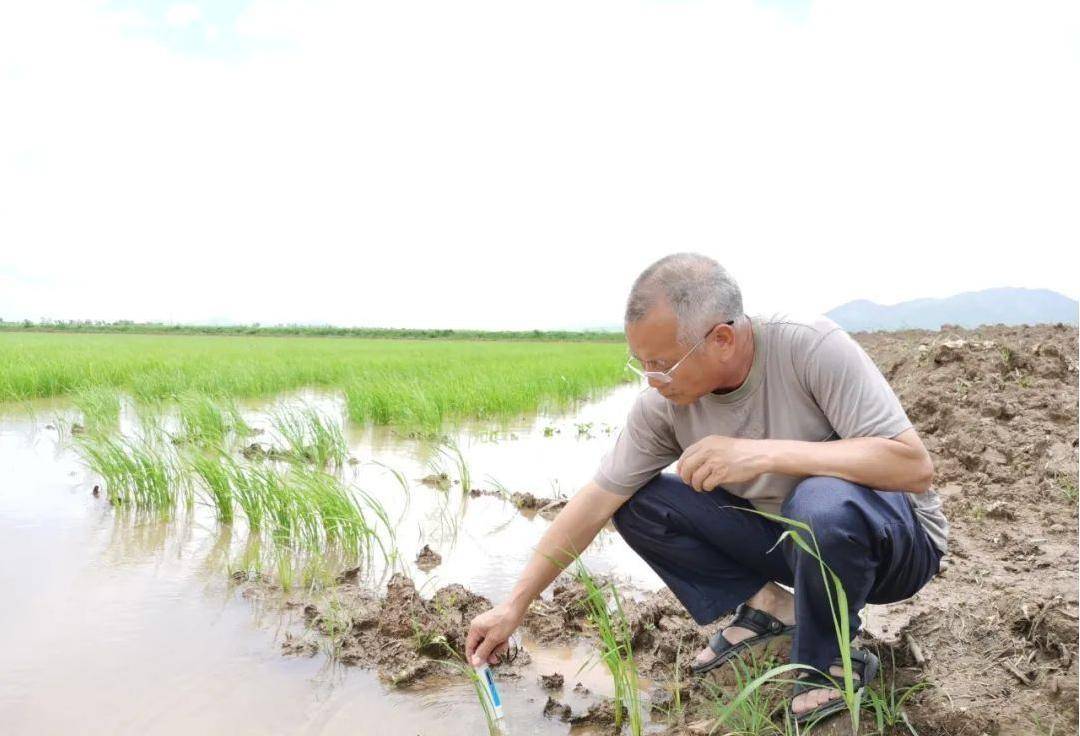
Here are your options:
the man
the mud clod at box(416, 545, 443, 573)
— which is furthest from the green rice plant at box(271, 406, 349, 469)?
the man

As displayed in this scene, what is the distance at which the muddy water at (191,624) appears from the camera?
200 centimetres

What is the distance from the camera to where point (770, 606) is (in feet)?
7.43

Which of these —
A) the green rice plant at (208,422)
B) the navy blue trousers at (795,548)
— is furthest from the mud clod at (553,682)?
the green rice plant at (208,422)

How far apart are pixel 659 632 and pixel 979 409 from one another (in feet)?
12.0

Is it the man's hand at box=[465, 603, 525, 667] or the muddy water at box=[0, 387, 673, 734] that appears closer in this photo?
the man's hand at box=[465, 603, 525, 667]

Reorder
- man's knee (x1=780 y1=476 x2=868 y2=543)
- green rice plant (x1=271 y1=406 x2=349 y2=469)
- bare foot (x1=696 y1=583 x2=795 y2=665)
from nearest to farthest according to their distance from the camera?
man's knee (x1=780 y1=476 x2=868 y2=543)
bare foot (x1=696 y1=583 x2=795 y2=665)
green rice plant (x1=271 y1=406 x2=349 y2=469)

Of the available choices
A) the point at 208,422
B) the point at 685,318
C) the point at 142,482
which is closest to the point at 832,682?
the point at 685,318

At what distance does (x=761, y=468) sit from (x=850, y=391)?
0.88 ft

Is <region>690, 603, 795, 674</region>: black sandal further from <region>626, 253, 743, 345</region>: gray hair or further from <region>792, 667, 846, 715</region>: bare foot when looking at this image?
<region>626, 253, 743, 345</region>: gray hair

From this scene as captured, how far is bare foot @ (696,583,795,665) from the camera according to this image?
87.5 inches

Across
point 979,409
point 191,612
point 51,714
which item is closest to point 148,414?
point 191,612

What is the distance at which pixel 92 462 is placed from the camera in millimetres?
4250

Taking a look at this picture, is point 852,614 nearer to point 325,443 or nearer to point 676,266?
point 676,266

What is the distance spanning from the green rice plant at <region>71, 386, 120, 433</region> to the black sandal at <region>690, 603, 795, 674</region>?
4.48 m
